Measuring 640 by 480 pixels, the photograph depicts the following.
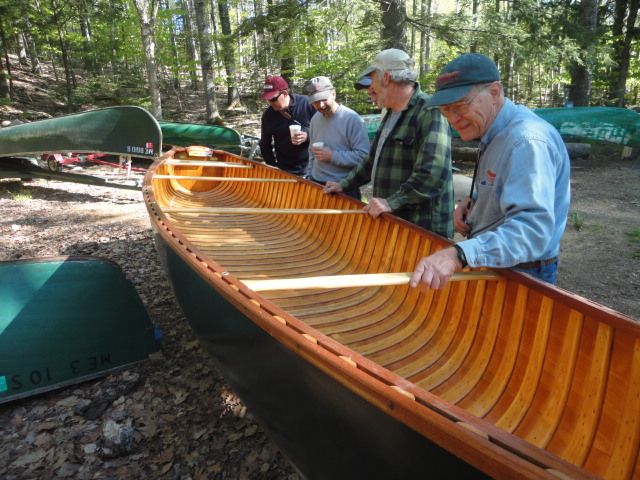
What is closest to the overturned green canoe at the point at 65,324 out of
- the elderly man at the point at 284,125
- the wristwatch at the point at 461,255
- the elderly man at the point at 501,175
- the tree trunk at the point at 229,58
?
the elderly man at the point at 284,125

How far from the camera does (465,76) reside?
181 cm

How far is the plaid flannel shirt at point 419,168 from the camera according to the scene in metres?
2.77

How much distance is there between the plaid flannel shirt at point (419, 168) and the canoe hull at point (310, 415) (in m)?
1.41

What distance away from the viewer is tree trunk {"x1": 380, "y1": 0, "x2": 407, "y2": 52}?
9.66 m

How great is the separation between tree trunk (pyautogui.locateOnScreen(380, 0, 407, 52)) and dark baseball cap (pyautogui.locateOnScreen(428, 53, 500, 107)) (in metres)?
8.78

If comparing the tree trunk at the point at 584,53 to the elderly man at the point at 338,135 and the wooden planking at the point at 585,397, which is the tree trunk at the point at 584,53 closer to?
the elderly man at the point at 338,135

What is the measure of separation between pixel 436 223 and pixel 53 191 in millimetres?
Answer: 9254

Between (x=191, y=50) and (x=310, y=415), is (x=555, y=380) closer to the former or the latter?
(x=310, y=415)

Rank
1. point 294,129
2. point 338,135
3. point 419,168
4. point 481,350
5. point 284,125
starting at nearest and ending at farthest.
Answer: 1. point 481,350
2. point 419,168
3. point 338,135
4. point 294,129
5. point 284,125

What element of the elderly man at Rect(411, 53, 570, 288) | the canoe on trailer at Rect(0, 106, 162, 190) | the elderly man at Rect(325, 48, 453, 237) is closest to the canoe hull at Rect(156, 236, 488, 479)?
the elderly man at Rect(411, 53, 570, 288)

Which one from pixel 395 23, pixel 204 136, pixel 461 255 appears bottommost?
pixel 461 255

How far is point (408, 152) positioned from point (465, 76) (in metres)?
1.20

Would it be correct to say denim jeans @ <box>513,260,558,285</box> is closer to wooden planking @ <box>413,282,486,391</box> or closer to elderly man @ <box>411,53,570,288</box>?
elderly man @ <box>411,53,570,288</box>

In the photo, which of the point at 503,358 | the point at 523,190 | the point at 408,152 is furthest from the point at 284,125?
the point at 523,190
